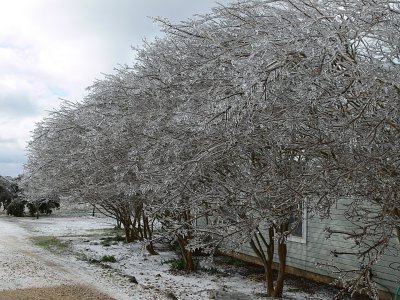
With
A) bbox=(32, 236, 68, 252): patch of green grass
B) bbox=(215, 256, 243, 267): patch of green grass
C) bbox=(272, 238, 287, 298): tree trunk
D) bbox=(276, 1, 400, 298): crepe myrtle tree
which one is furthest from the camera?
bbox=(32, 236, 68, 252): patch of green grass

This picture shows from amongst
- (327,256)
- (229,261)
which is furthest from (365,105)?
(229,261)

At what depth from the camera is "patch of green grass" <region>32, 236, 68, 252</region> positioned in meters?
16.7

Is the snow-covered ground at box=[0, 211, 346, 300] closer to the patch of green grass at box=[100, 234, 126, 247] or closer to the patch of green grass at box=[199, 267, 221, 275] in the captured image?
the patch of green grass at box=[199, 267, 221, 275]

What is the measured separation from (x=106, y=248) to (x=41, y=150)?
5.06 m

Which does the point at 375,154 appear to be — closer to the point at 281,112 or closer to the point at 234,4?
the point at 281,112

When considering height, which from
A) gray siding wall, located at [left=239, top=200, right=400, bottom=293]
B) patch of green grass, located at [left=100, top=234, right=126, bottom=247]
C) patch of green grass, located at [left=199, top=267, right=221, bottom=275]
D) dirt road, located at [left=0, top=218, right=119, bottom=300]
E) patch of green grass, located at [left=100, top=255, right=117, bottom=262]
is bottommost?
dirt road, located at [left=0, top=218, right=119, bottom=300]

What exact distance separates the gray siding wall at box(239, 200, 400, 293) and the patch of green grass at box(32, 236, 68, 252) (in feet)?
28.1

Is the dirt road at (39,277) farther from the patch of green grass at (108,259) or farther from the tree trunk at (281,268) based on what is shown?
the tree trunk at (281,268)

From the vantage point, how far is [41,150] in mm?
13070

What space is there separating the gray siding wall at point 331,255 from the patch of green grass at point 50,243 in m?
8.58

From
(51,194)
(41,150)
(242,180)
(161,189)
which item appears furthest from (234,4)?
(51,194)

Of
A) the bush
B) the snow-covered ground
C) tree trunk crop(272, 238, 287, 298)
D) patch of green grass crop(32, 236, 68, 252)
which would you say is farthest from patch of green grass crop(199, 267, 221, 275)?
the bush

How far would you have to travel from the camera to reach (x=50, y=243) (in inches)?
714

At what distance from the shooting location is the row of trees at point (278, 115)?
13.9ft
